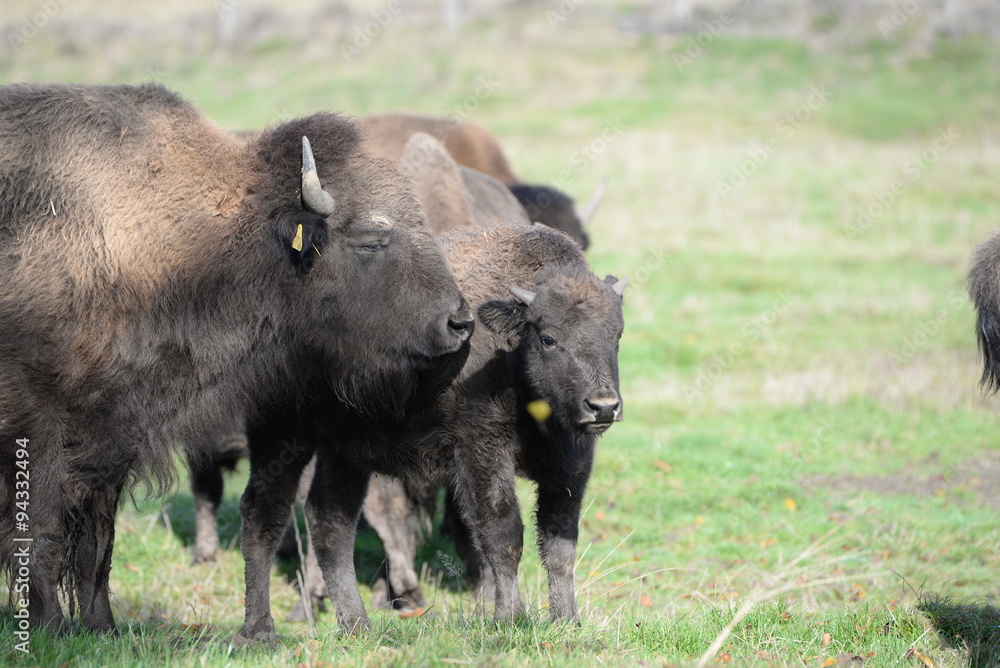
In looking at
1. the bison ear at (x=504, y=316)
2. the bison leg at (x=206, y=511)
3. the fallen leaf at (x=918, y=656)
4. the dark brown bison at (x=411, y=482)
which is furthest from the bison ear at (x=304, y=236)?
the fallen leaf at (x=918, y=656)

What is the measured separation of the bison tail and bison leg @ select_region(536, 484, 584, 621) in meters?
2.29

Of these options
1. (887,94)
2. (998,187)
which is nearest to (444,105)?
(887,94)

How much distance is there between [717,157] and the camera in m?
23.3

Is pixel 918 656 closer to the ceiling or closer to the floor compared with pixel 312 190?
closer to the floor

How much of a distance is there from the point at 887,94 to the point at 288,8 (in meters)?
25.6

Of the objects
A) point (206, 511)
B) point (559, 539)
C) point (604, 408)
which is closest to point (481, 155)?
point (206, 511)

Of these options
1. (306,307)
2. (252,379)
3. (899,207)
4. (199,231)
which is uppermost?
(199,231)

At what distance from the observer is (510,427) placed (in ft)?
18.9

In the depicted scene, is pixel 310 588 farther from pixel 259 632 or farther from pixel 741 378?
pixel 741 378

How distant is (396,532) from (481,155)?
6.10 m

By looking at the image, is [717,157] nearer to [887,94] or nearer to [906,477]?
[887,94]

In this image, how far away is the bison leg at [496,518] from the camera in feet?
18.2

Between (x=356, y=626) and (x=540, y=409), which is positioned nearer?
(x=356, y=626)

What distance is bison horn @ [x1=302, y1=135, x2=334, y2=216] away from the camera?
523cm
